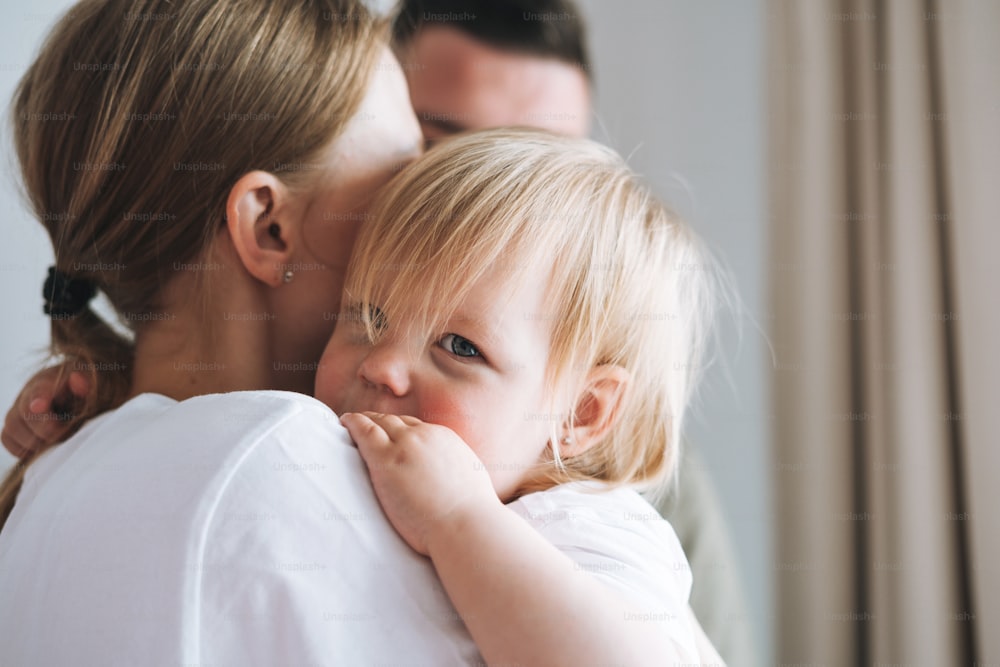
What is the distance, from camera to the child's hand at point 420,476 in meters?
0.71

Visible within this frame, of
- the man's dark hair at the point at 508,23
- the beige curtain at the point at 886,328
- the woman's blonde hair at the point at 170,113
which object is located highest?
the man's dark hair at the point at 508,23

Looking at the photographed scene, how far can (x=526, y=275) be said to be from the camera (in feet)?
3.11

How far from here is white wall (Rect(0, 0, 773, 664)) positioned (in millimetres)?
2215

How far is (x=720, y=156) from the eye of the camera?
2.35m

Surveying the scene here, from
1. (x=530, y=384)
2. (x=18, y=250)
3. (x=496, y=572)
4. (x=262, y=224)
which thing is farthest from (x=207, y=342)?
(x=18, y=250)

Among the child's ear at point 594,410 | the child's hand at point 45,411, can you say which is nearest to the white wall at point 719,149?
the child's ear at point 594,410

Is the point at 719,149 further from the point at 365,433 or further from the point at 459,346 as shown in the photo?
the point at 365,433

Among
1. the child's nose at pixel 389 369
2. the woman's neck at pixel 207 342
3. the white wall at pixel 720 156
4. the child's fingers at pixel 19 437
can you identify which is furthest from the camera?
the white wall at pixel 720 156

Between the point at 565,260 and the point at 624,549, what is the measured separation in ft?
1.13

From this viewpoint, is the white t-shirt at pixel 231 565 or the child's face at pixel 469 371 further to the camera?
the child's face at pixel 469 371

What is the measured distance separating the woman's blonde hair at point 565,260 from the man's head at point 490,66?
26.8 inches

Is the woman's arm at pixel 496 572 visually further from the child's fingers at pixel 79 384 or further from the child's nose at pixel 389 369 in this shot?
the child's fingers at pixel 79 384

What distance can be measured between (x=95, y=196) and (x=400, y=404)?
0.46m

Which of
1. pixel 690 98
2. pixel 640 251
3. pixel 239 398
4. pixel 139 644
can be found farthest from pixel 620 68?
pixel 139 644
